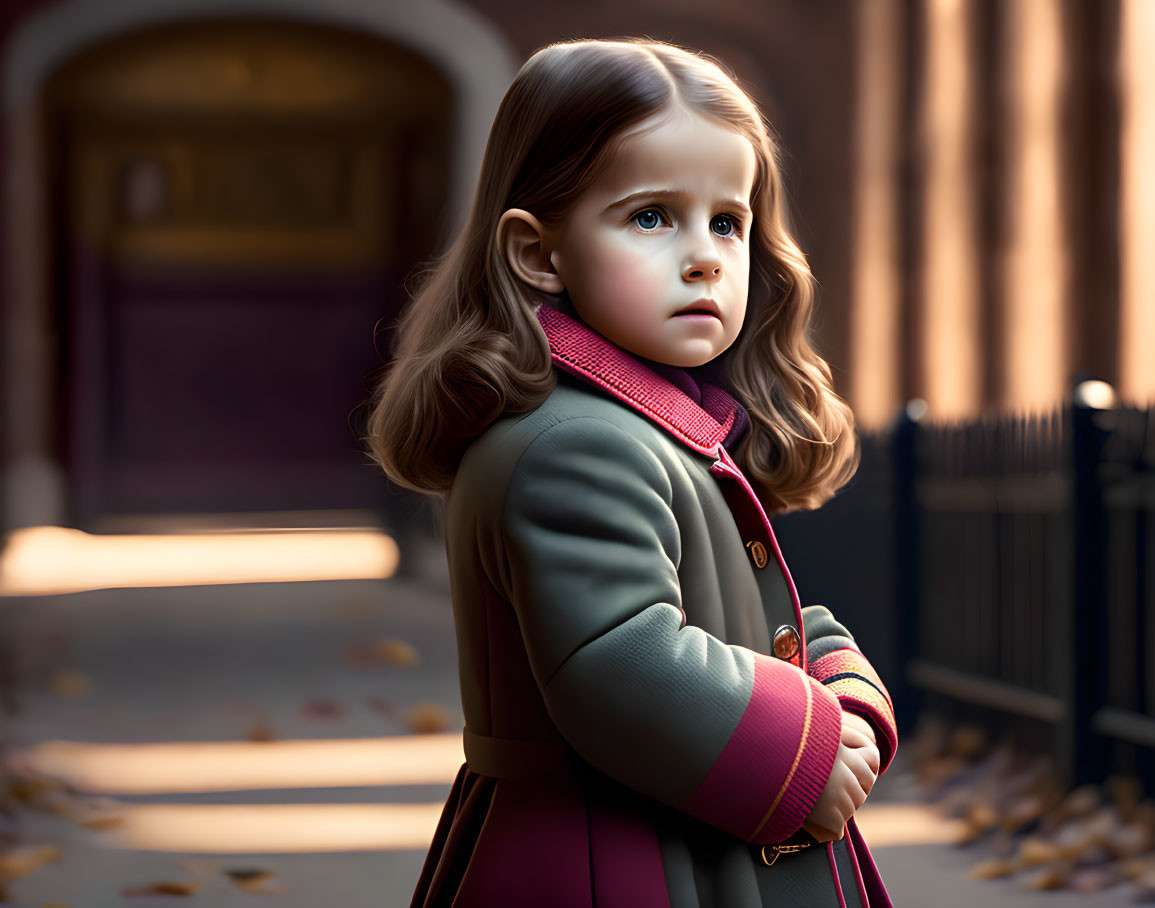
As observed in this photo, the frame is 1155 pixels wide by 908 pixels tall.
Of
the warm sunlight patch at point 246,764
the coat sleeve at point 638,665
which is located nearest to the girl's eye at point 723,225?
the coat sleeve at point 638,665

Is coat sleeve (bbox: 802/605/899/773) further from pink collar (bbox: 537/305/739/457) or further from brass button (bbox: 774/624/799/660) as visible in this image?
pink collar (bbox: 537/305/739/457)

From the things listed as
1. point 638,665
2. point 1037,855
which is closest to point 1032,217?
point 1037,855

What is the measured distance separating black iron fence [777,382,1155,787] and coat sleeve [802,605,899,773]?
2960 mm

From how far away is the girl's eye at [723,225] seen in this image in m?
1.48

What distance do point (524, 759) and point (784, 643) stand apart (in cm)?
33

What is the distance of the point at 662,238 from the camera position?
1431 mm

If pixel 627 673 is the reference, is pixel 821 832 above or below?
below

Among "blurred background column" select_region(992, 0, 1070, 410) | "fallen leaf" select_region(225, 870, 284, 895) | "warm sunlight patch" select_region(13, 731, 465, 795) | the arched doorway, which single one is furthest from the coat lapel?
the arched doorway

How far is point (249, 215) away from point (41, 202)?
4.63m

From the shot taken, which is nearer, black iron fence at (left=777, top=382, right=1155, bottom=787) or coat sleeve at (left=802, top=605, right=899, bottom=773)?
coat sleeve at (left=802, top=605, right=899, bottom=773)

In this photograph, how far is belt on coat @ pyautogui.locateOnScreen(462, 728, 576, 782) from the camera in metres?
1.39

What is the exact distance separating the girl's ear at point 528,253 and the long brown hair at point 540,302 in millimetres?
12

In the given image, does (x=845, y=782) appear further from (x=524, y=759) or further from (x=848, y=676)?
(x=524, y=759)

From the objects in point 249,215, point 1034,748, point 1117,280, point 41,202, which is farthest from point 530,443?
point 249,215
